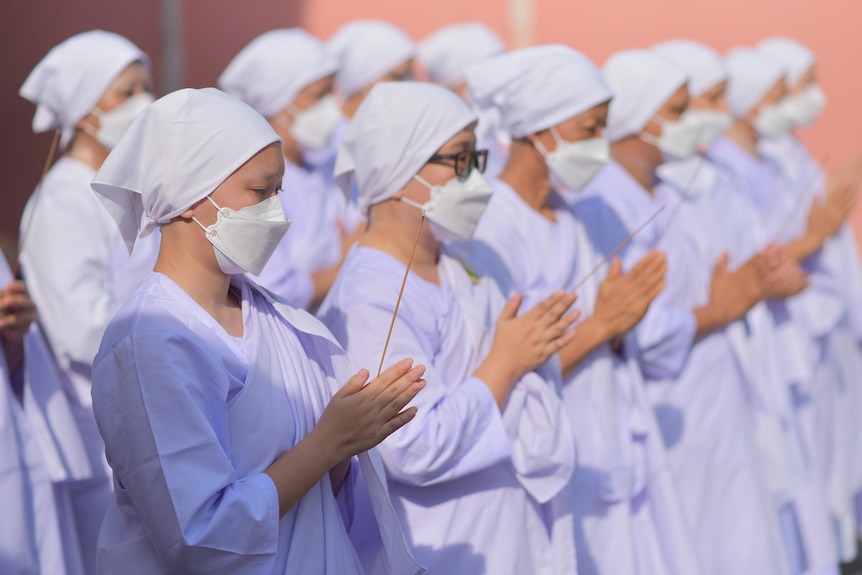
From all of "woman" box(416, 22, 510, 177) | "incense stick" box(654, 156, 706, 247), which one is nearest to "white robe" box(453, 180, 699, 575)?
"incense stick" box(654, 156, 706, 247)

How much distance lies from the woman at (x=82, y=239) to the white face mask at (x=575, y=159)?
144cm

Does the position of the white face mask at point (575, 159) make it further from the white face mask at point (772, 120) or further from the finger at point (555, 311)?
the white face mask at point (772, 120)

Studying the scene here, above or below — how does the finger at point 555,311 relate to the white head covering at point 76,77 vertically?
above

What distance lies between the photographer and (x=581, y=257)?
4492mm

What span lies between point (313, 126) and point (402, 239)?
2516 millimetres

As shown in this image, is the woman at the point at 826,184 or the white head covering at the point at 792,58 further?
the white head covering at the point at 792,58

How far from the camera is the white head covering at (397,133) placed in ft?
11.9

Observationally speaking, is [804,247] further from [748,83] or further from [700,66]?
[748,83]

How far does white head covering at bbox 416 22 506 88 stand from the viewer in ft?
25.6

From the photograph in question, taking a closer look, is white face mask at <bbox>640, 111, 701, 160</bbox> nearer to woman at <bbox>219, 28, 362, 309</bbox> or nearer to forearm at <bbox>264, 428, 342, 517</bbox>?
woman at <bbox>219, 28, 362, 309</bbox>

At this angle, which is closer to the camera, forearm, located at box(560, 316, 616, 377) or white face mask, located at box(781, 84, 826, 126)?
forearm, located at box(560, 316, 616, 377)

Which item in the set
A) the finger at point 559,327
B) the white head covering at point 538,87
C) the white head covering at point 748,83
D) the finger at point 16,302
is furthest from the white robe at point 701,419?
the white head covering at point 748,83

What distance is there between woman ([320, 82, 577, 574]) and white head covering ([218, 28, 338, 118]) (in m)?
2.35

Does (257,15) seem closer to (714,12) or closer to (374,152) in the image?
(714,12)
